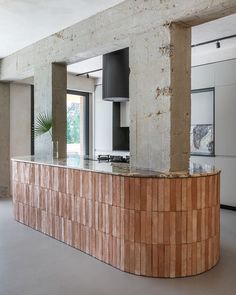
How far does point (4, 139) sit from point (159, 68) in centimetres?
468

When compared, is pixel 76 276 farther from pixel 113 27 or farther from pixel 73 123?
pixel 73 123

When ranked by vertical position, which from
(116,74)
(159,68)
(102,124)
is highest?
(116,74)

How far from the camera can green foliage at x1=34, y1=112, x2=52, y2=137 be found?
16.6ft

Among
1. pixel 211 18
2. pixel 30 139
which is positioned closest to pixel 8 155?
pixel 30 139

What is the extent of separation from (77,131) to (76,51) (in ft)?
14.0

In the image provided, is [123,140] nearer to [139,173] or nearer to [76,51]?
[76,51]

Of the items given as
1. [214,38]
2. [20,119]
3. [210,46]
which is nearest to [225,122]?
[210,46]

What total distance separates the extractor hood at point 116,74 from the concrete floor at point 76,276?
10.4 feet

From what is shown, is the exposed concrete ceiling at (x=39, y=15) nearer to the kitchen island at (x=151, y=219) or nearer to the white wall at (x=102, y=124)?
the kitchen island at (x=151, y=219)

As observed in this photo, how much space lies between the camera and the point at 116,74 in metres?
6.01

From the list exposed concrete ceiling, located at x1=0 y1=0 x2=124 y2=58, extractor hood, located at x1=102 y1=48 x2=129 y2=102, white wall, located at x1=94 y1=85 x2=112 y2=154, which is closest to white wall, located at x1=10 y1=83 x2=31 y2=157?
white wall, located at x1=94 y1=85 x2=112 y2=154

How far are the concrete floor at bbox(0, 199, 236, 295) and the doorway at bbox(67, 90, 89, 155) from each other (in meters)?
4.74

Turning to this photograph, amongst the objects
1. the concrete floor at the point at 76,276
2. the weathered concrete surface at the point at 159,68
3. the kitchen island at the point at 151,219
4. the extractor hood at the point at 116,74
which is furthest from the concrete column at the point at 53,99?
the concrete floor at the point at 76,276

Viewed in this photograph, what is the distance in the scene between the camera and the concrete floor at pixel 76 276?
110 inches
